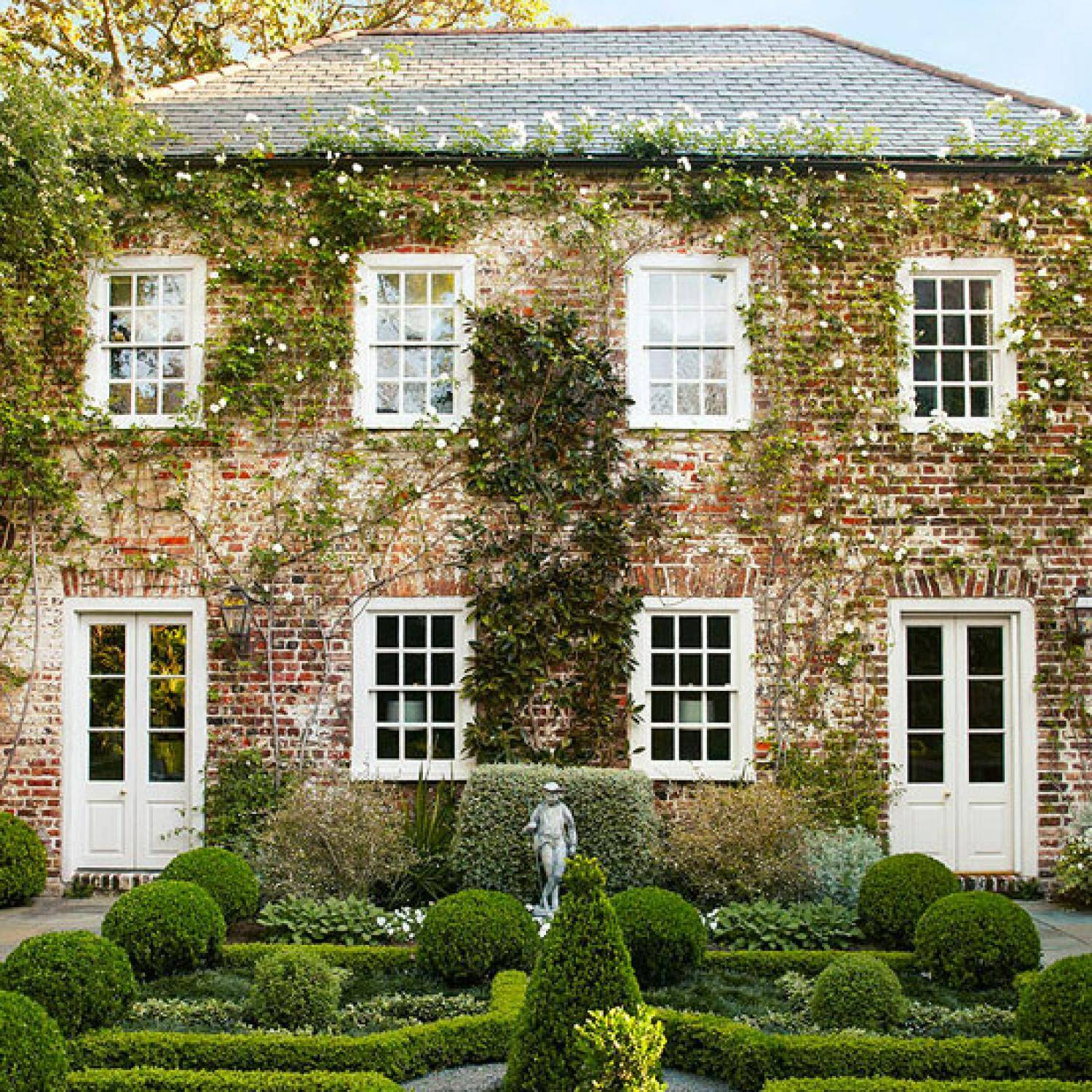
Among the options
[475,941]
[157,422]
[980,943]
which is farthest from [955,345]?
[157,422]

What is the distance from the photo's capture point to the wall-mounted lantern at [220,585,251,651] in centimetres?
1084

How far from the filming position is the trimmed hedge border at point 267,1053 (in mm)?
6035

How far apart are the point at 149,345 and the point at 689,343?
16.4 ft

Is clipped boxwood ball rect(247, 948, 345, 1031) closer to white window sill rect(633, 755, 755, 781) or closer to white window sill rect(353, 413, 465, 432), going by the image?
white window sill rect(633, 755, 755, 781)

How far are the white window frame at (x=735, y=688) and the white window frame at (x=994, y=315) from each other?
8.06ft

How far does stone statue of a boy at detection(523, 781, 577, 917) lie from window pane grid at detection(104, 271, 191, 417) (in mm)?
5166

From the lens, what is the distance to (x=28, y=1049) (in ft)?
17.2

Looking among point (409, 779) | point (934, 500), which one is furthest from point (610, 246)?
point (409, 779)

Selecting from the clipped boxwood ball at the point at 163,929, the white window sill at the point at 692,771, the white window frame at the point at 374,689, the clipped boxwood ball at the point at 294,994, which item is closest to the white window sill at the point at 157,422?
the white window frame at the point at 374,689

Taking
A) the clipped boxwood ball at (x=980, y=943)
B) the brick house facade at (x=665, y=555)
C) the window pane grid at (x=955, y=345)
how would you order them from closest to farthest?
the clipped boxwood ball at (x=980, y=943)
the brick house facade at (x=665, y=555)
the window pane grid at (x=955, y=345)

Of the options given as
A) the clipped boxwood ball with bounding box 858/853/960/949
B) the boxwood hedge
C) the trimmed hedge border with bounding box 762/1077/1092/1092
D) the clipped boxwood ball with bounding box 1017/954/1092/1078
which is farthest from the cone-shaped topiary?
the boxwood hedge

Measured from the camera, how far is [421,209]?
11156mm

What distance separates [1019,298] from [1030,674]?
137 inches

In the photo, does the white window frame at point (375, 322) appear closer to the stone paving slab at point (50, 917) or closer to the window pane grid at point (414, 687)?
the window pane grid at point (414, 687)
